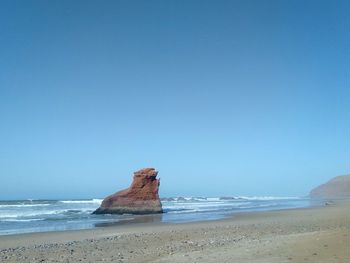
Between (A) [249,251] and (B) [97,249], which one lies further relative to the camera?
(B) [97,249]

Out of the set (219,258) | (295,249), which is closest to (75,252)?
(219,258)

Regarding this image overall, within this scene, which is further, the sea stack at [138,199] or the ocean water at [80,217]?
the sea stack at [138,199]

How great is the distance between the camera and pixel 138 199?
165 feet

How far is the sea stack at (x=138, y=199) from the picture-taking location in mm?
49406

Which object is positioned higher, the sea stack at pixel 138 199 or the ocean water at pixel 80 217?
the sea stack at pixel 138 199

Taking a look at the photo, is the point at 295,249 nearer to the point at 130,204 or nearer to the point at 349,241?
the point at 349,241

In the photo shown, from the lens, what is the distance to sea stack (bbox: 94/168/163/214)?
4941cm

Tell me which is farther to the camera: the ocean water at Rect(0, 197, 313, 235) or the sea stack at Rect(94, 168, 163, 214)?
the sea stack at Rect(94, 168, 163, 214)

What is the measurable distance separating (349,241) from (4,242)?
16.2m

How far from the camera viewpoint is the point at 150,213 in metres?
48.7

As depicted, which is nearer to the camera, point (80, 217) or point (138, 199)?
point (80, 217)

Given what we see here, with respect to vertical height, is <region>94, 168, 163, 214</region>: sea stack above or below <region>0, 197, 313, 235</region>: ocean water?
above

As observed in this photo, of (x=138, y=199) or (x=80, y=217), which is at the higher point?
(x=138, y=199)

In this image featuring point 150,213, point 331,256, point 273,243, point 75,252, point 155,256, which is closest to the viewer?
point 331,256
